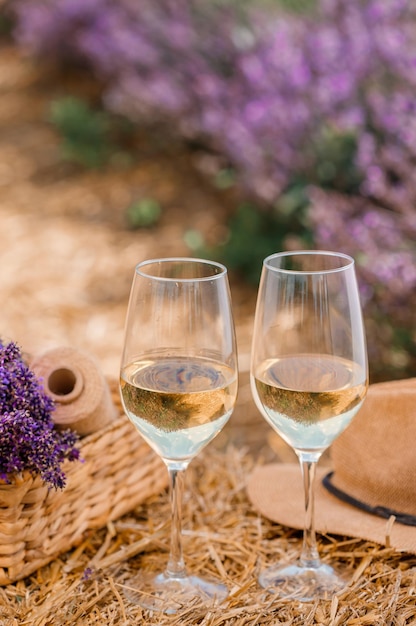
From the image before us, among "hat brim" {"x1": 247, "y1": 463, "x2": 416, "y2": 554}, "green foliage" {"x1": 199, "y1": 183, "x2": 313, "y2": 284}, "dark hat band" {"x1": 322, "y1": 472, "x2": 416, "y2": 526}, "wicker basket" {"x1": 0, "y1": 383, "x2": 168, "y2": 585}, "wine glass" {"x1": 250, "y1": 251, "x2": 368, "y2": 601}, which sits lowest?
"hat brim" {"x1": 247, "y1": 463, "x2": 416, "y2": 554}

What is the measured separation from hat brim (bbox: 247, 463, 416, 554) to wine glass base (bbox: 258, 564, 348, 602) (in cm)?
9

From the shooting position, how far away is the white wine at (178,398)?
1191 mm

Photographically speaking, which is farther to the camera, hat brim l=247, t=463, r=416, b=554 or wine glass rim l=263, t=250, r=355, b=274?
hat brim l=247, t=463, r=416, b=554

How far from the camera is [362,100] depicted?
3623 millimetres

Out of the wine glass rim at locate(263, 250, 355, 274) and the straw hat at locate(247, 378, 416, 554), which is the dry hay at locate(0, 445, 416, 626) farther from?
the wine glass rim at locate(263, 250, 355, 274)

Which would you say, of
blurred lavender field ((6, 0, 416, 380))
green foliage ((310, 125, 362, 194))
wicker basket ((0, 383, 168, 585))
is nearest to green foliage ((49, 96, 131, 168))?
blurred lavender field ((6, 0, 416, 380))

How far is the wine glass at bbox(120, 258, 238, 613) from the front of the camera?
1.20 m

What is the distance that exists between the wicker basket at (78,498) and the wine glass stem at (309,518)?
1.20ft

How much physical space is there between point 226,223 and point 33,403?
10.7ft

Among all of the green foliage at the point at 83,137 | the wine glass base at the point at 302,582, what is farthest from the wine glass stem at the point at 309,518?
the green foliage at the point at 83,137

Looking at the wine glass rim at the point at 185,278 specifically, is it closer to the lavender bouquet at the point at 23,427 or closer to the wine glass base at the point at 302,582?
the lavender bouquet at the point at 23,427

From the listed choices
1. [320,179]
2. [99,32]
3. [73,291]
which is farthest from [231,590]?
[99,32]

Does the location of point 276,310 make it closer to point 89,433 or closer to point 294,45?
point 89,433

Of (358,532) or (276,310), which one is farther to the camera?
(358,532)
